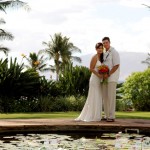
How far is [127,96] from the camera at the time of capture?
81.5ft

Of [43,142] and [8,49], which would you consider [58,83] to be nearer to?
[43,142]

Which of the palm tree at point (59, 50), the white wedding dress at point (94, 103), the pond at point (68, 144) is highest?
the palm tree at point (59, 50)

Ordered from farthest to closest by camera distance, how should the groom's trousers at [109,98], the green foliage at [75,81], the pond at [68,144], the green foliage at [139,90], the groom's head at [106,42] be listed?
1. the green foliage at [139,90]
2. the green foliage at [75,81]
3. the groom's trousers at [109,98]
4. the groom's head at [106,42]
5. the pond at [68,144]

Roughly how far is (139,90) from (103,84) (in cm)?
1236

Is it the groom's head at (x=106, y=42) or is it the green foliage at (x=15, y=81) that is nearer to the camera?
the groom's head at (x=106, y=42)

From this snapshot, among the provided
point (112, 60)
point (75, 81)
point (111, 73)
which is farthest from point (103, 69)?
point (75, 81)

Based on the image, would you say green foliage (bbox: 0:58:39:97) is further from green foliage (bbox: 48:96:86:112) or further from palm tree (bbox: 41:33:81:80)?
palm tree (bbox: 41:33:81:80)

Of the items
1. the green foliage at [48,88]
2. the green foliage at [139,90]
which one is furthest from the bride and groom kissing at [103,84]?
the green foliage at [139,90]

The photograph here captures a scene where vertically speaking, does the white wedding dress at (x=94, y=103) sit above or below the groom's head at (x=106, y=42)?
below

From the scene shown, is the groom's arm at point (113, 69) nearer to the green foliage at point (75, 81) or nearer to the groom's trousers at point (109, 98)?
the groom's trousers at point (109, 98)

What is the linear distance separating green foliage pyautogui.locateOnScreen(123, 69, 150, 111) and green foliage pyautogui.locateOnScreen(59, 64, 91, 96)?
9.52 feet

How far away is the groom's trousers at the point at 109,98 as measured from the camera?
1212 centimetres

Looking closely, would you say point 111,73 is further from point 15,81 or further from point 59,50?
point 59,50

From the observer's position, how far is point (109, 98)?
39.9 feet
